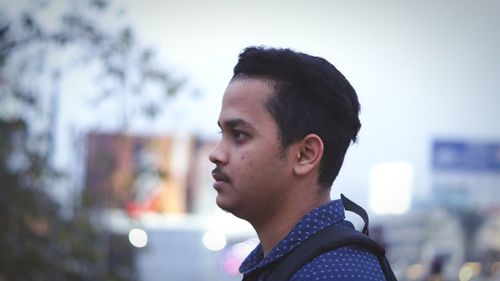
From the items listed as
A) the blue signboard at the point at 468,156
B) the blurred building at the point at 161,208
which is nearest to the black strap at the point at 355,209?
the blurred building at the point at 161,208

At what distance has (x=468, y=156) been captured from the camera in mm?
32688

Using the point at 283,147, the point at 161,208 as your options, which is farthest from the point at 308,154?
the point at 161,208

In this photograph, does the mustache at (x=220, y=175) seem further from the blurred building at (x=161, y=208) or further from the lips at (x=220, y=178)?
the blurred building at (x=161, y=208)

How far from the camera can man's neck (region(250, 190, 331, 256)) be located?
7.38 feet

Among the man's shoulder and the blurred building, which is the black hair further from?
the blurred building

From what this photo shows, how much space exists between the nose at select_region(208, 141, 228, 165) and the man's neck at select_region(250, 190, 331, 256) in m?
0.15

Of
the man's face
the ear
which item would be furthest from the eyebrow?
the ear

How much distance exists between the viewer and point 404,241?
43.6 m

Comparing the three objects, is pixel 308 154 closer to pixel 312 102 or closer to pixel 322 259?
pixel 312 102

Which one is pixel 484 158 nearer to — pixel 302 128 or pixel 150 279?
pixel 150 279

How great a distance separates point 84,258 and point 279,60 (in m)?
16.0

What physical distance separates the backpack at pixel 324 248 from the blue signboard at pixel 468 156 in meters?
30.9

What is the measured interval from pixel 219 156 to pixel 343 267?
1.31 feet

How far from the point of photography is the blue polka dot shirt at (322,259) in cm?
198
